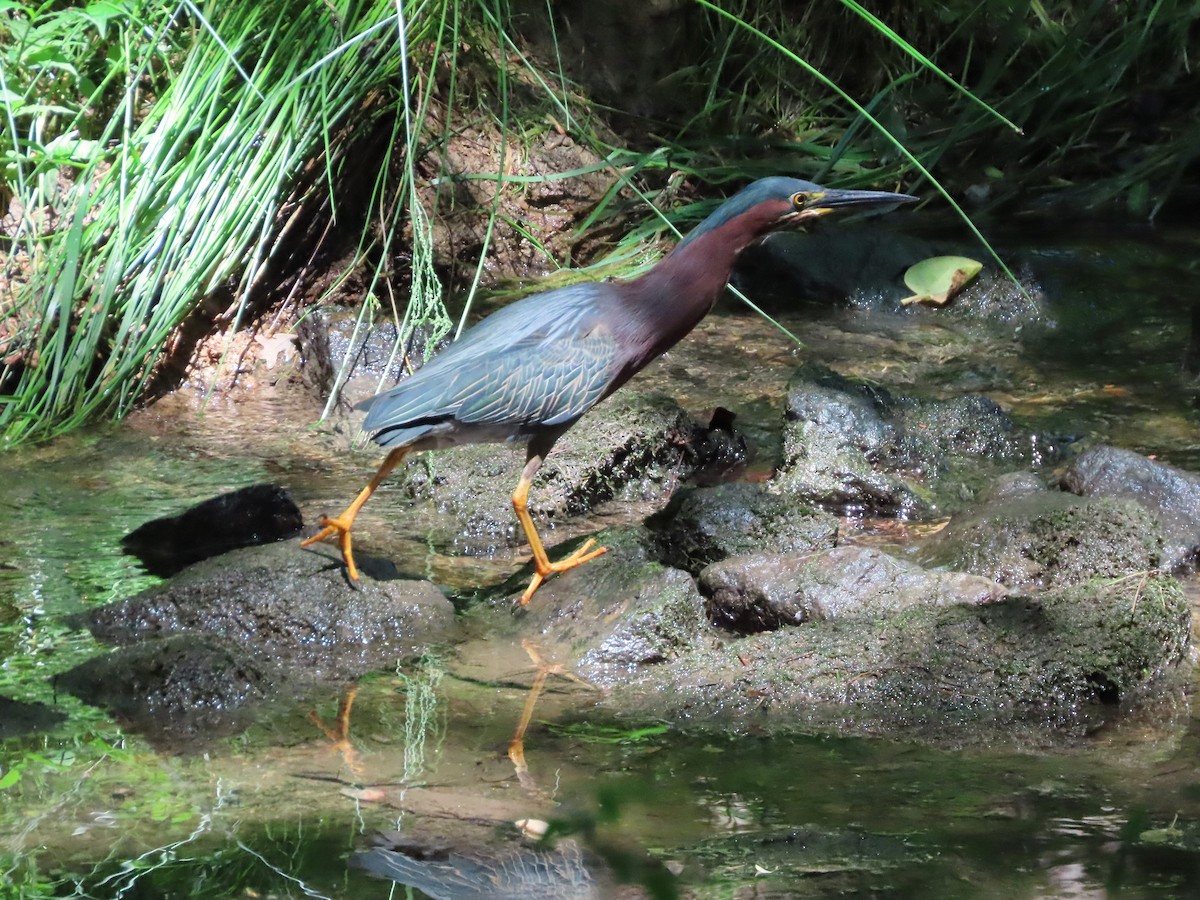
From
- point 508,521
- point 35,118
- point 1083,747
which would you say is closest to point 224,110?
point 35,118

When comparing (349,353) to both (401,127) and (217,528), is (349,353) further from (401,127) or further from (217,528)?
(217,528)

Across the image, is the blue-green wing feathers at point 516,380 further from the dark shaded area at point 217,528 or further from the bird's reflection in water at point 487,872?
the bird's reflection in water at point 487,872

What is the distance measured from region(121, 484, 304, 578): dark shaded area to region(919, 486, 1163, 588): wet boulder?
2160 millimetres

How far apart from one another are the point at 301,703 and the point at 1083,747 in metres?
1.89

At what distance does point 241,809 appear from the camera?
9.45ft

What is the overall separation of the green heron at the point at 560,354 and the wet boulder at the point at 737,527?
31 centimetres

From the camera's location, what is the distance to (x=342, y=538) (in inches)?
163

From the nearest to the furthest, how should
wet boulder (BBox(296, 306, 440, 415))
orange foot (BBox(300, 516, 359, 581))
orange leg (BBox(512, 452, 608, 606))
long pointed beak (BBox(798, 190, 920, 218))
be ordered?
orange foot (BBox(300, 516, 359, 581)), orange leg (BBox(512, 452, 608, 606)), long pointed beak (BBox(798, 190, 920, 218)), wet boulder (BBox(296, 306, 440, 415))

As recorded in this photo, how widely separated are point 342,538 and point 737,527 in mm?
1231

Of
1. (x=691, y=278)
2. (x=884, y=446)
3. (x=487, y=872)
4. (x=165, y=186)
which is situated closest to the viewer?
(x=487, y=872)

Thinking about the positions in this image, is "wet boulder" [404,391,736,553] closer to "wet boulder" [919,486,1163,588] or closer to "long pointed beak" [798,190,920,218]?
"long pointed beak" [798,190,920,218]

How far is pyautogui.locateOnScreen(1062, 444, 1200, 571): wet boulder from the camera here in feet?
14.4

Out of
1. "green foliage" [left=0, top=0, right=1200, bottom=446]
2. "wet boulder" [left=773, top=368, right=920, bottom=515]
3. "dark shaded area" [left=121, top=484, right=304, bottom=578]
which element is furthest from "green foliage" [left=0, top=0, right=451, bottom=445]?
"wet boulder" [left=773, top=368, right=920, bottom=515]

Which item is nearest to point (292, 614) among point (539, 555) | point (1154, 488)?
point (539, 555)
